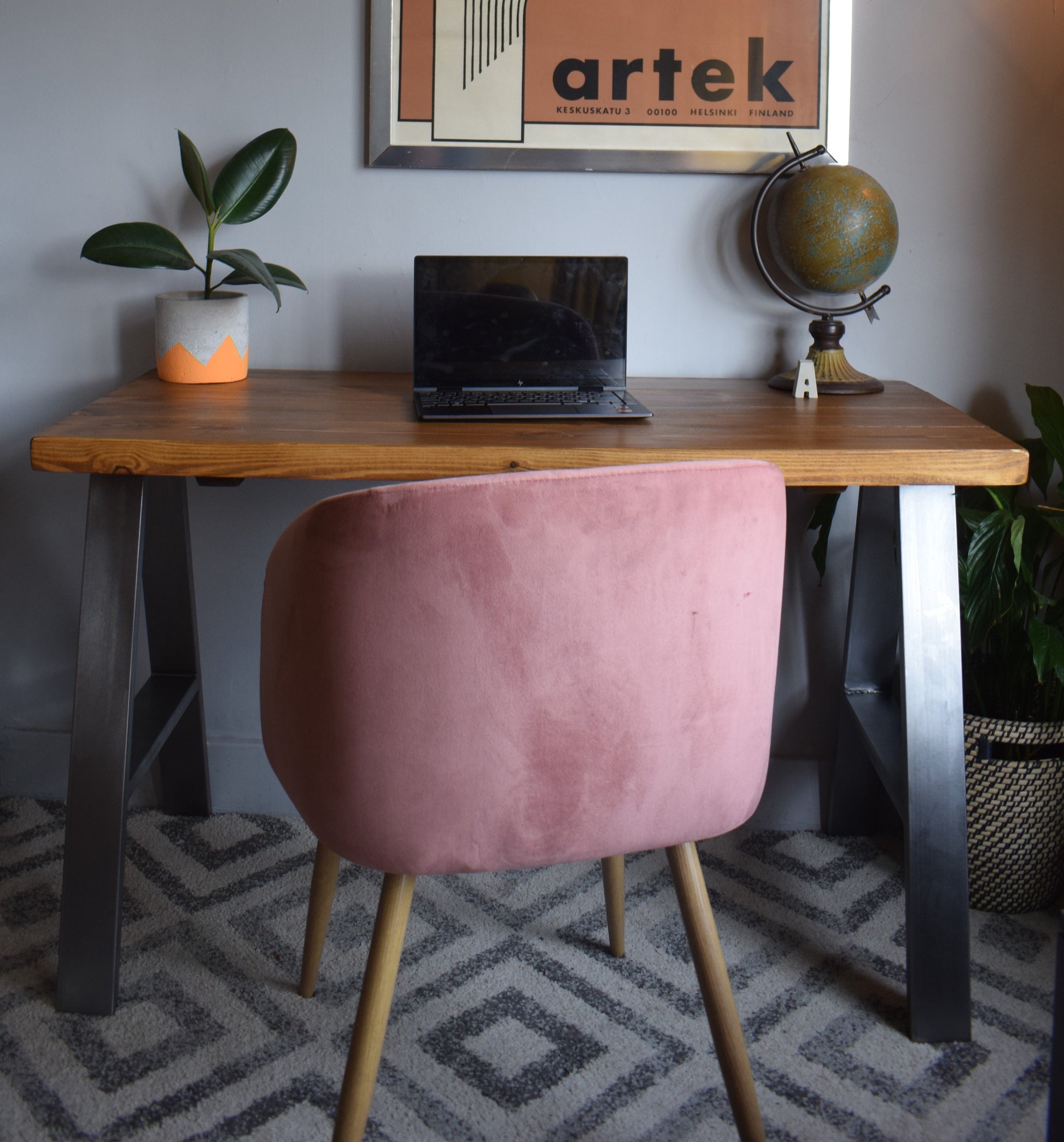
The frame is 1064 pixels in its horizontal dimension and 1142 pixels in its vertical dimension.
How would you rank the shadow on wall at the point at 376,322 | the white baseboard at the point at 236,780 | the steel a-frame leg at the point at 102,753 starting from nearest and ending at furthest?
1. the steel a-frame leg at the point at 102,753
2. the shadow on wall at the point at 376,322
3. the white baseboard at the point at 236,780

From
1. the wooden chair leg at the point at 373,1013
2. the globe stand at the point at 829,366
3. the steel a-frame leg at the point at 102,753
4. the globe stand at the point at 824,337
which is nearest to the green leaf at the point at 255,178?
the steel a-frame leg at the point at 102,753

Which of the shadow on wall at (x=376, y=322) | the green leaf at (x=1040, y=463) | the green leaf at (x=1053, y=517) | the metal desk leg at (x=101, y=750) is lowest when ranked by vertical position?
the metal desk leg at (x=101, y=750)

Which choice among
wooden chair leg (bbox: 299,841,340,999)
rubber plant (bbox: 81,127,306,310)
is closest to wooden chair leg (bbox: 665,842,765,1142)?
wooden chair leg (bbox: 299,841,340,999)

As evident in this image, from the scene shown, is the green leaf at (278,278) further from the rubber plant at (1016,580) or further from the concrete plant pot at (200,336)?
the rubber plant at (1016,580)

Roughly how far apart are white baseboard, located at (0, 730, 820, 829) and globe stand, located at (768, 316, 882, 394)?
0.70 m

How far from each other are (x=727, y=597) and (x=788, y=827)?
1153 mm

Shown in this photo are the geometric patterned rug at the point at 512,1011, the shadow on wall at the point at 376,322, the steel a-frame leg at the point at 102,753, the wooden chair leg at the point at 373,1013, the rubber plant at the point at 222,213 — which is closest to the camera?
the wooden chair leg at the point at 373,1013

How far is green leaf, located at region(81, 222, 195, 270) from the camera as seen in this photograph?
1656 millimetres

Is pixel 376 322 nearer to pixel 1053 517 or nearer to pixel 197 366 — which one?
pixel 197 366

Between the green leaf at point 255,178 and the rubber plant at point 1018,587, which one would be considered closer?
the rubber plant at point 1018,587

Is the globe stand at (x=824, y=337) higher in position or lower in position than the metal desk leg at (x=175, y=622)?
higher

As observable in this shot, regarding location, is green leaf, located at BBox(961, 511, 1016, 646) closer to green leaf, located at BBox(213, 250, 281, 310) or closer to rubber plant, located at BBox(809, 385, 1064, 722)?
rubber plant, located at BBox(809, 385, 1064, 722)

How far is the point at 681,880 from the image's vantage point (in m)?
1.21

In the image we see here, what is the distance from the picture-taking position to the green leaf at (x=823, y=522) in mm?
1854
